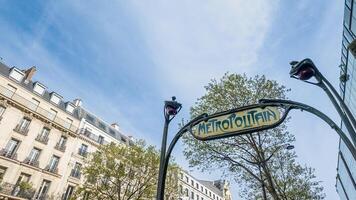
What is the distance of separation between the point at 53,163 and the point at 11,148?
528 cm

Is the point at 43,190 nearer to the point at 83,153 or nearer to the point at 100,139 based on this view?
the point at 83,153

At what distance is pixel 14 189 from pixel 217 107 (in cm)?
2329

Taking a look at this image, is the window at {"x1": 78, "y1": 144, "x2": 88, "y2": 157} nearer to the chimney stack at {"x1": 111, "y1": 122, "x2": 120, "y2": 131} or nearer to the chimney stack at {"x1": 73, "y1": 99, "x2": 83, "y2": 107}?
the chimney stack at {"x1": 73, "y1": 99, "x2": 83, "y2": 107}

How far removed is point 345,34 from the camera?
934 inches

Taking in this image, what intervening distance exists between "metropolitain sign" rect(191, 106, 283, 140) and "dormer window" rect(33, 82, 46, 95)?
3209 cm

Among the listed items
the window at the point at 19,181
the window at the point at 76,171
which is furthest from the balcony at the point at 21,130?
the window at the point at 76,171

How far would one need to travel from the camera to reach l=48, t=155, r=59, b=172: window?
97.5 feet

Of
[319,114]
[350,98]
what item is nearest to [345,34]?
[350,98]

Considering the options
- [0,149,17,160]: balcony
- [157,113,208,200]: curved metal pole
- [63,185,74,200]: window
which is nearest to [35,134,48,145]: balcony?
[0,149,17,160]: balcony

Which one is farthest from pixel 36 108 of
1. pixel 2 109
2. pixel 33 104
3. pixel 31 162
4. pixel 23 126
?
pixel 31 162

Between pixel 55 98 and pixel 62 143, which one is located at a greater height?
pixel 55 98

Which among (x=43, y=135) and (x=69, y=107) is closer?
(x=43, y=135)

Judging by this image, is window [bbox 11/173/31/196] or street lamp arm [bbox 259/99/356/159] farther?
window [bbox 11/173/31/196]

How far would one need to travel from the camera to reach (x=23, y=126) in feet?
92.9
